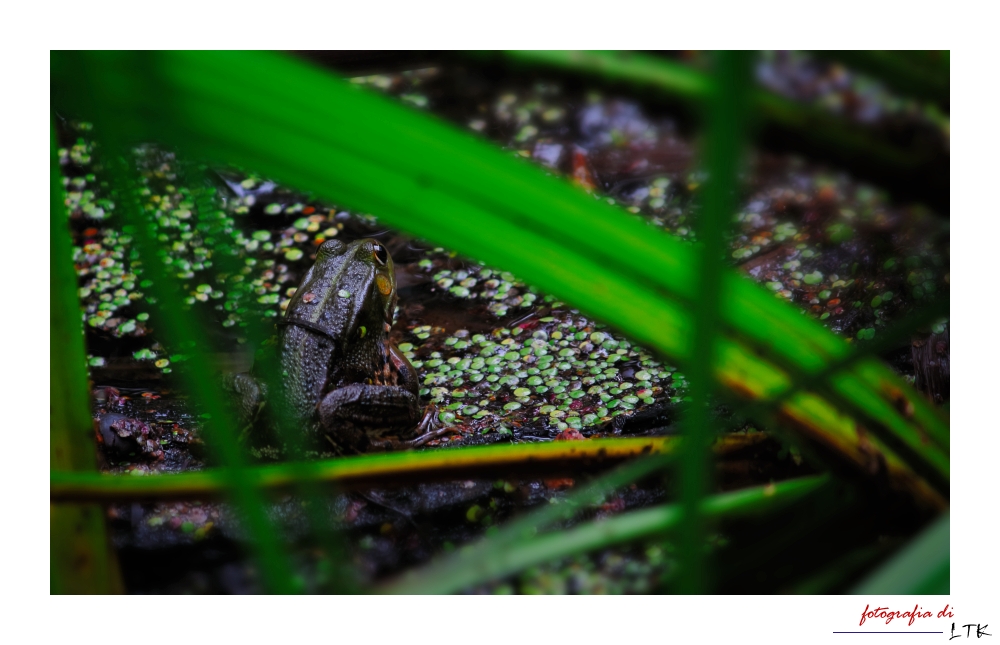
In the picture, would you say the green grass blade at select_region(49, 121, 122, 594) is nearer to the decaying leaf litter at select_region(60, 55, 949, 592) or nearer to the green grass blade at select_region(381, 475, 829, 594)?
the decaying leaf litter at select_region(60, 55, 949, 592)

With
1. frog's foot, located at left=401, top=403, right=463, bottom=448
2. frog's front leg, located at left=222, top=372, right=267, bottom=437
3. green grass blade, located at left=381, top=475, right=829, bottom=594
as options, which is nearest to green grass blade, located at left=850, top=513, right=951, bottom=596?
green grass blade, located at left=381, top=475, right=829, bottom=594

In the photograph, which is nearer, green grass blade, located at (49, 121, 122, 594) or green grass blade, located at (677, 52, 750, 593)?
green grass blade, located at (677, 52, 750, 593)

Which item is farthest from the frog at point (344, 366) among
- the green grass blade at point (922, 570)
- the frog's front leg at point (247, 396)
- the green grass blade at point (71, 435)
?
the green grass blade at point (922, 570)

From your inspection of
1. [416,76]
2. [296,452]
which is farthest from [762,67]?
[296,452]

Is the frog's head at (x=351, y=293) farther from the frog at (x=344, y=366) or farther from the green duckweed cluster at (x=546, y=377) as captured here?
the green duckweed cluster at (x=546, y=377)

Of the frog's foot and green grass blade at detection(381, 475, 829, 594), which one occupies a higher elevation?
the frog's foot

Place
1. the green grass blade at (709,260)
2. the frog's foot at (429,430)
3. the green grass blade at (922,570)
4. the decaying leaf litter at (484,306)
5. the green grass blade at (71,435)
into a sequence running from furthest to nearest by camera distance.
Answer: the frog's foot at (429,430) → the decaying leaf litter at (484,306) → the green grass blade at (71,435) → the green grass blade at (922,570) → the green grass blade at (709,260)

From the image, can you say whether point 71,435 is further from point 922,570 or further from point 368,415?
point 922,570
